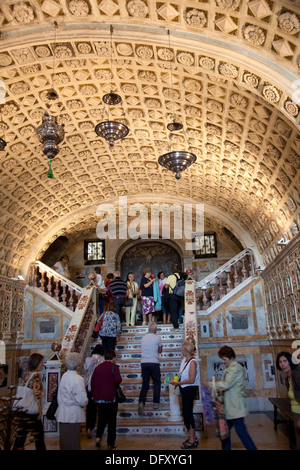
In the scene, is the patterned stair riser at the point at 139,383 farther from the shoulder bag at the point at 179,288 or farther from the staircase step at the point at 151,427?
the shoulder bag at the point at 179,288

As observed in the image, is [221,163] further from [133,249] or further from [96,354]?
[133,249]

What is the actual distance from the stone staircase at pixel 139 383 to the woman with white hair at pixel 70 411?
2.52 m

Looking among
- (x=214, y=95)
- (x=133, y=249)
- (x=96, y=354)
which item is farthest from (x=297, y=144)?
(x=133, y=249)

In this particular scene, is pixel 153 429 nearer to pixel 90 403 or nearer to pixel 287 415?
pixel 90 403

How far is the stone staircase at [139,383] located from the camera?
6930 mm

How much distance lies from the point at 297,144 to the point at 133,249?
35.6 ft

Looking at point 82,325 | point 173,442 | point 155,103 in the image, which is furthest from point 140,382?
point 155,103

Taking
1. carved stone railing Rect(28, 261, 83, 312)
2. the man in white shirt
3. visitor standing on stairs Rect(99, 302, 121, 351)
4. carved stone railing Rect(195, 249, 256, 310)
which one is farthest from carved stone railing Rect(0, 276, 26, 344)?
the man in white shirt

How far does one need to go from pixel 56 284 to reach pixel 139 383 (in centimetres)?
594

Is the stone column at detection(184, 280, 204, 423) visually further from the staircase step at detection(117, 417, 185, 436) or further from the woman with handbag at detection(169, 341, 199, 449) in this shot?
the woman with handbag at detection(169, 341, 199, 449)

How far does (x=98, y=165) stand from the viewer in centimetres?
1166

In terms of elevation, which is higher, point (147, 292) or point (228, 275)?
point (228, 275)

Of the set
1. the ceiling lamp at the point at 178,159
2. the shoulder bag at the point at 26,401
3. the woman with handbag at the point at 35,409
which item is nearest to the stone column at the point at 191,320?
the woman with handbag at the point at 35,409

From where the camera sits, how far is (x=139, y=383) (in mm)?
8422
